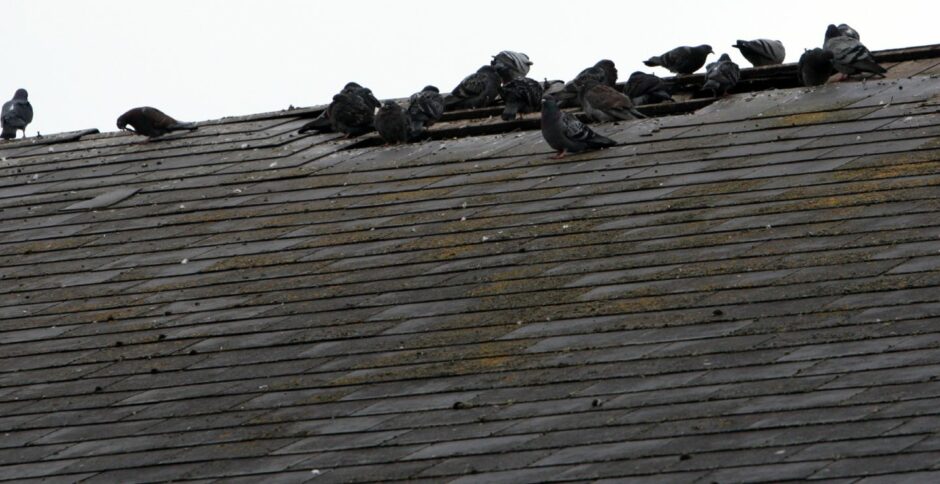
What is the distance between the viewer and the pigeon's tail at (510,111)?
15203 mm

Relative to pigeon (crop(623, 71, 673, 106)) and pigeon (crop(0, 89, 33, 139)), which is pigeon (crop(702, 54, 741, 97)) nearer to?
pigeon (crop(623, 71, 673, 106))

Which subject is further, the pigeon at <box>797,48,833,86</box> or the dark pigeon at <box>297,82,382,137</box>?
the dark pigeon at <box>297,82,382,137</box>

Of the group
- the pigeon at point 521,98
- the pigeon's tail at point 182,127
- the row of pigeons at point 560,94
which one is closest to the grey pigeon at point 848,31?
the row of pigeons at point 560,94

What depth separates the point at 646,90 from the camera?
15.4 metres

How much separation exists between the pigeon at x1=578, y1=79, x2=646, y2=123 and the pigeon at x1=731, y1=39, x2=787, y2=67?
2.26m

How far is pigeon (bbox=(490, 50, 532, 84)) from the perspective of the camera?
57.0 feet

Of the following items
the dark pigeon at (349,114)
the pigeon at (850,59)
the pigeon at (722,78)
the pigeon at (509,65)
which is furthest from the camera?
the pigeon at (509,65)

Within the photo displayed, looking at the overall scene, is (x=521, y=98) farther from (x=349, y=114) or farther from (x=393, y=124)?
(x=349, y=114)

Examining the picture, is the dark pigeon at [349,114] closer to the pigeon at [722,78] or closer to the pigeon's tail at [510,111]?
the pigeon's tail at [510,111]

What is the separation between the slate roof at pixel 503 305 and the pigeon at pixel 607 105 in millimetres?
166

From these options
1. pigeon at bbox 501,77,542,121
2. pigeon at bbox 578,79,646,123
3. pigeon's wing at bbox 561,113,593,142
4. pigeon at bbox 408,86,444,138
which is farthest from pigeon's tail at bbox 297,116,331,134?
pigeon's wing at bbox 561,113,593,142

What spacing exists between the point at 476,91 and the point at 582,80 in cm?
106

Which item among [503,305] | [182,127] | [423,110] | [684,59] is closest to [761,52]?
[684,59]

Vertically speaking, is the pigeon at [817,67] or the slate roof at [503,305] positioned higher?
the pigeon at [817,67]
